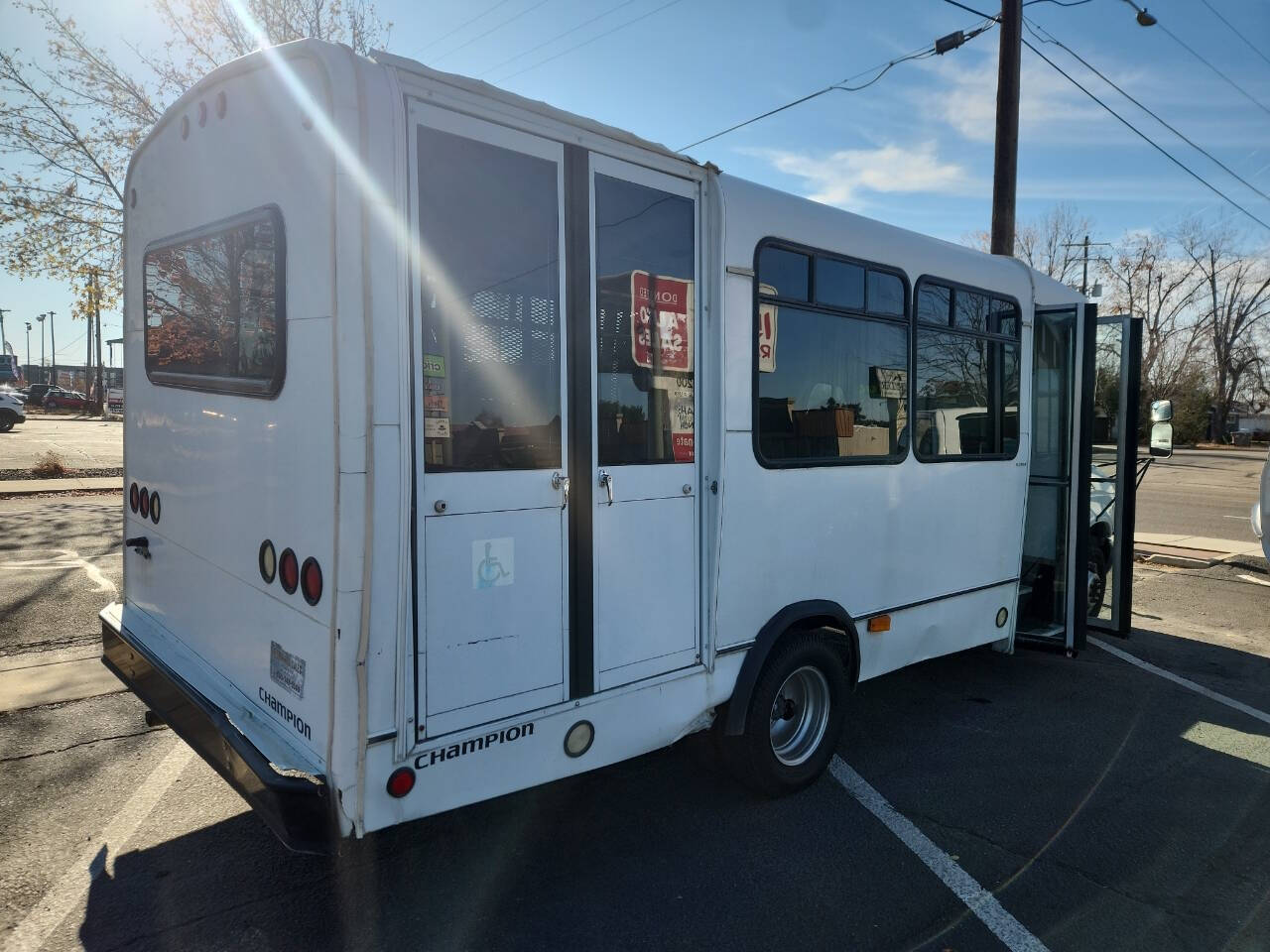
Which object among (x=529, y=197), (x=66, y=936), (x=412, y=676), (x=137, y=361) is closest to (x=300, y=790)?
(x=412, y=676)

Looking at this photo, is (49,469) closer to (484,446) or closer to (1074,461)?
(484,446)

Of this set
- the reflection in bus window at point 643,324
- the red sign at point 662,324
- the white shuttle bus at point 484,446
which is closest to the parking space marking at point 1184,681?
the white shuttle bus at point 484,446

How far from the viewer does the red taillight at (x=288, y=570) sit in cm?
281

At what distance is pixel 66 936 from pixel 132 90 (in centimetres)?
1420

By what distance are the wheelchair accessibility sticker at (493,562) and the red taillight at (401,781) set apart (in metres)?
0.61

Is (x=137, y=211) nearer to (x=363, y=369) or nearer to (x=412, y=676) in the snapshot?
(x=363, y=369)

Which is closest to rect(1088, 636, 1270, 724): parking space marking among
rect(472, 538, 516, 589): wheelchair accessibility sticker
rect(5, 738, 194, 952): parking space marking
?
rect(472, 538, 516, 589): wheelchair accessibility sticker

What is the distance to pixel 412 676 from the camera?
2689 mm

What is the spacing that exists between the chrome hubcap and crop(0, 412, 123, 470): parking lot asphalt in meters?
18.1

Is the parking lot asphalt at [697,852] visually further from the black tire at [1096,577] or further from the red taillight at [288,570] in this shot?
the black tire at [1096,577]

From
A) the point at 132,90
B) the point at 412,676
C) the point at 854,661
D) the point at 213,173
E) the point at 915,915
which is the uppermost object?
the point at 132,90

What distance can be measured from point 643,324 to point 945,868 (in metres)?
2.53

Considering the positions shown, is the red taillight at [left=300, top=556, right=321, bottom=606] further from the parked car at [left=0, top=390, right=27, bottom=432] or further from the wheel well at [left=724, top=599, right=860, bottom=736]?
the parked car at [left=0, top=390, right=27, bottom=432]

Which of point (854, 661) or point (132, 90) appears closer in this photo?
point (854, 661)
